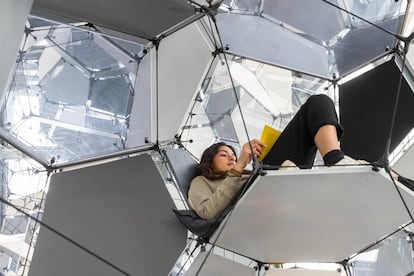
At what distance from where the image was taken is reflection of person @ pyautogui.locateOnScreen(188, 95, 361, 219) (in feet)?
4.95

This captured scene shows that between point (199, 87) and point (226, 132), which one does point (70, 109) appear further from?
point (226, 132)

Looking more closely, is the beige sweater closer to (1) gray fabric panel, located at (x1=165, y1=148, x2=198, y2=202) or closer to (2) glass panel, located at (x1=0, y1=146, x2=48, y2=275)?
(1) gray fabric panel, located at (x1=165, y1=148, x2=198, y2=202)

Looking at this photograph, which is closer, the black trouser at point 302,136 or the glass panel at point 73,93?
the black trouser at point 302,136

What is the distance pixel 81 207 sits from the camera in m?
2.12

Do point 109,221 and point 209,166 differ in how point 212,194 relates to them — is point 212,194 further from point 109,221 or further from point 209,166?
point 109,221

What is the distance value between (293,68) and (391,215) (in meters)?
1.07

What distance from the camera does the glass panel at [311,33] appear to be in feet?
8.06

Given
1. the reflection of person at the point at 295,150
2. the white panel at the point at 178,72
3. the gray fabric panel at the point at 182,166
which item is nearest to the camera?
the reflection of person at the point at 295,150

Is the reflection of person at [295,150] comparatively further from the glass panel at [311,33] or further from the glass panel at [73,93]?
the glass panel at [311,33]

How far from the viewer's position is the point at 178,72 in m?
2.38

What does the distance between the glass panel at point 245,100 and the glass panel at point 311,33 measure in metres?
0.06

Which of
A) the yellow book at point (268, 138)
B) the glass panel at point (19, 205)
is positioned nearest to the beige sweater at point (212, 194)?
the yellow book at point (268, 138)

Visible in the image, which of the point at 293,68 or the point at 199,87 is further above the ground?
the point at 293,68

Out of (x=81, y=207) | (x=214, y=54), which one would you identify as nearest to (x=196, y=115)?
(x=214, y=54)
